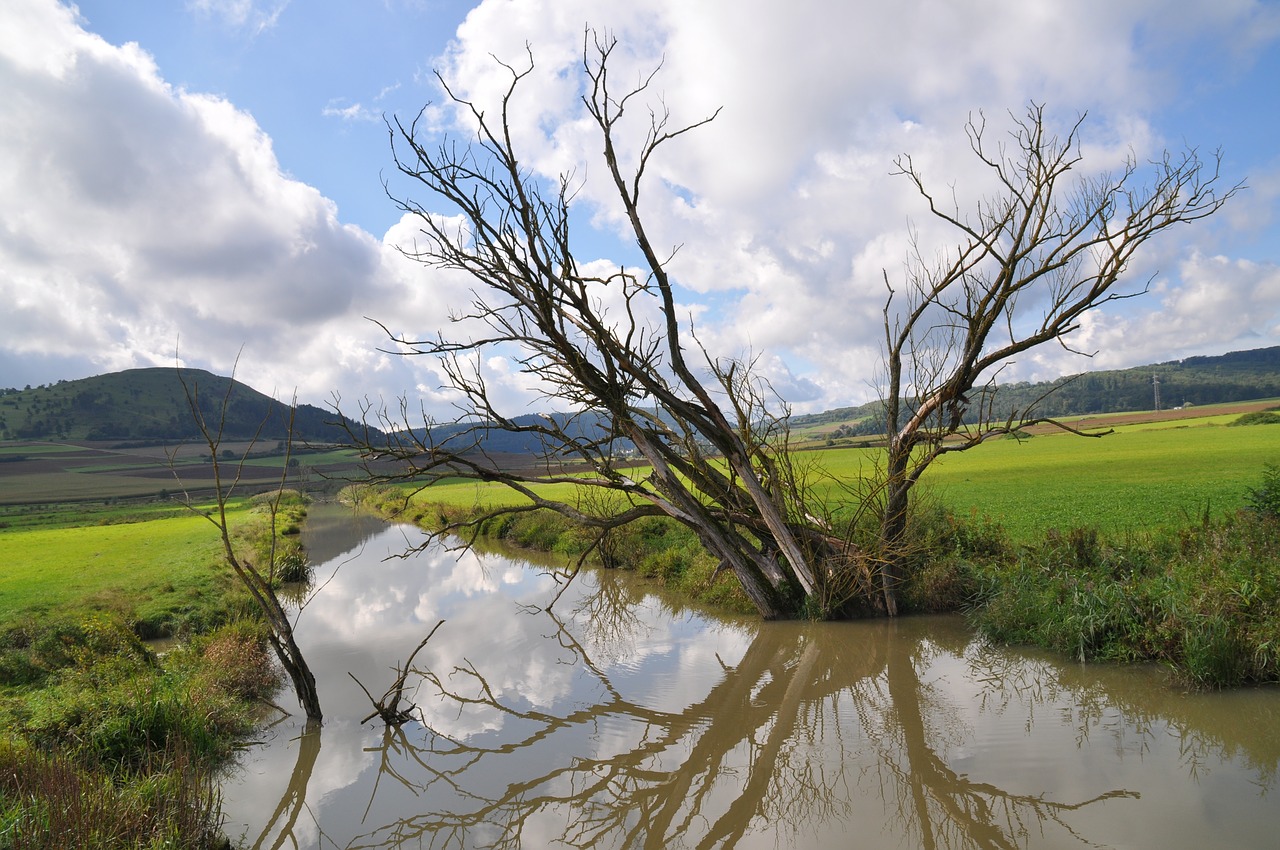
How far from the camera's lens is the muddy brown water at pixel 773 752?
595 centimetres

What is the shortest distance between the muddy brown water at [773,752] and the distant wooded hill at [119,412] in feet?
311

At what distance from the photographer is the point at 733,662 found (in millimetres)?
10867

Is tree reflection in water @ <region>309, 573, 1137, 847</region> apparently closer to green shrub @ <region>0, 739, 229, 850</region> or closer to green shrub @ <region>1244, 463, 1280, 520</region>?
green shrub @ <region>0, 739, 229, 850</region>

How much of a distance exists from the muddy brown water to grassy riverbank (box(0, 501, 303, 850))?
28.7 inches

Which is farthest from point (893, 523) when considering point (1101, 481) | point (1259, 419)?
point (1259, 419)

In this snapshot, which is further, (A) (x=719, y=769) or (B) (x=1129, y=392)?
(B) (x=1129, y=392)

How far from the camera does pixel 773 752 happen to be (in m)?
7.57

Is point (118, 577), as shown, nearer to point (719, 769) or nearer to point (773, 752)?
point (719, 769)

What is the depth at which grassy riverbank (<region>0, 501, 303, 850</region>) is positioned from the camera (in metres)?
5.00

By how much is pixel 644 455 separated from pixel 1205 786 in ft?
27.9

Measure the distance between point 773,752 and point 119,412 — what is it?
142 metres

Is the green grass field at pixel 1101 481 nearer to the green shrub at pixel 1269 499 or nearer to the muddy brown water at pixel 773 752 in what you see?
the green shrub at pixel 1269 499

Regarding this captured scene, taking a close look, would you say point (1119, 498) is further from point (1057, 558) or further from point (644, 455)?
point (644, 455)

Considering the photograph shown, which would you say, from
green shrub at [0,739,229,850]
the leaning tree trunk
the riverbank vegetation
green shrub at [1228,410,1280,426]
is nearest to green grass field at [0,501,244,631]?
the riverbank vegetation
